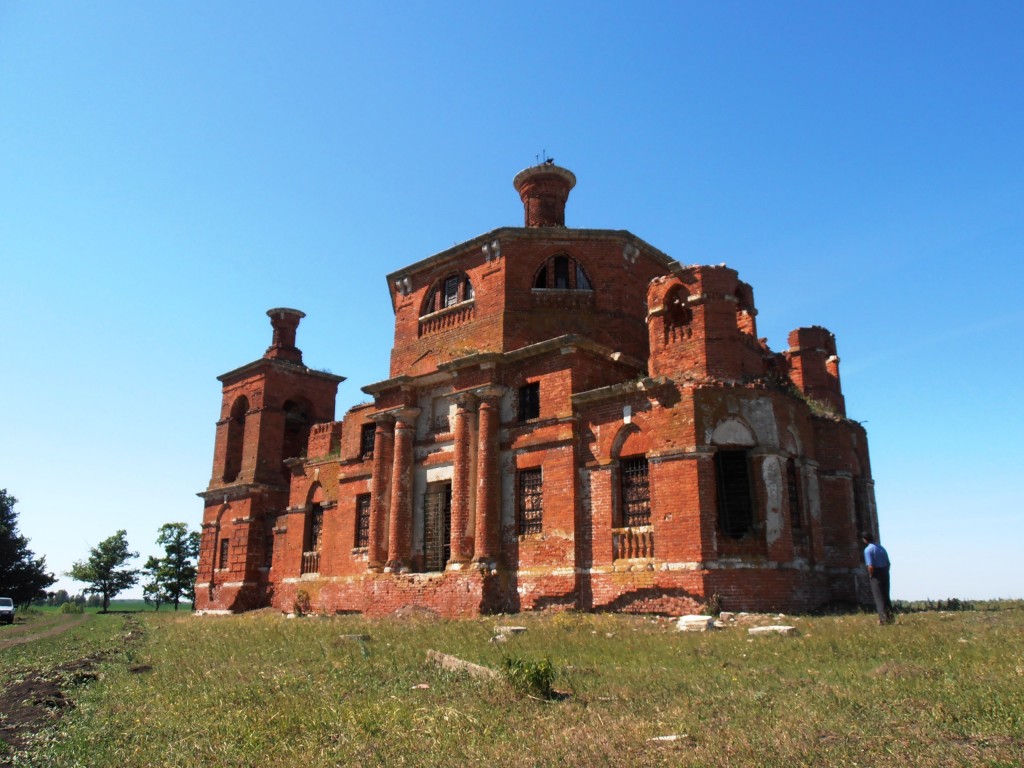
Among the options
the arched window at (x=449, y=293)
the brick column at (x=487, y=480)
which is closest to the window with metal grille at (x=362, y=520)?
the brick column at (x=487, y=480)

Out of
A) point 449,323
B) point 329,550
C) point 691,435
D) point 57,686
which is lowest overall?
point 57,686

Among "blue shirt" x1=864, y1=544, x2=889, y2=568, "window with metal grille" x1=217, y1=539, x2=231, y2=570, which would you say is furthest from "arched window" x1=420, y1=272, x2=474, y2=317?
Result: "window with metal grille" x1=217, y1=539, x2=231, y2=570

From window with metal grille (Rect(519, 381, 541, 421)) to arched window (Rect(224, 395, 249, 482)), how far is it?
15.8m

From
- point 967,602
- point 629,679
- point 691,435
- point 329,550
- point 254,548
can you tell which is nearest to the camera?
point 629,679

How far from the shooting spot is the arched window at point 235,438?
30.7 meters

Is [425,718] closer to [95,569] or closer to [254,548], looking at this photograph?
[254,548]

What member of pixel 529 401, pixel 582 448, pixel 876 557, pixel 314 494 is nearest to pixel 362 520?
pixel 314 494

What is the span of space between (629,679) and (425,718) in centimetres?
283

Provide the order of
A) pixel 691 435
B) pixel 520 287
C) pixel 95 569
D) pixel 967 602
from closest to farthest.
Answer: pixel 691 435
pixel 967 602
pixel 520 287
pixel 95 569

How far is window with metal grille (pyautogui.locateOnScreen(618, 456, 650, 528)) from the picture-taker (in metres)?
16.7

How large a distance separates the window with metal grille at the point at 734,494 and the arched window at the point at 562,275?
Answer: 7.00 meters

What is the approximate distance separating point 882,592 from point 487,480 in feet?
30.1

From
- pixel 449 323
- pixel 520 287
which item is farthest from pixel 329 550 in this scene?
pixel 520 287

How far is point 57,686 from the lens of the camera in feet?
34.9
